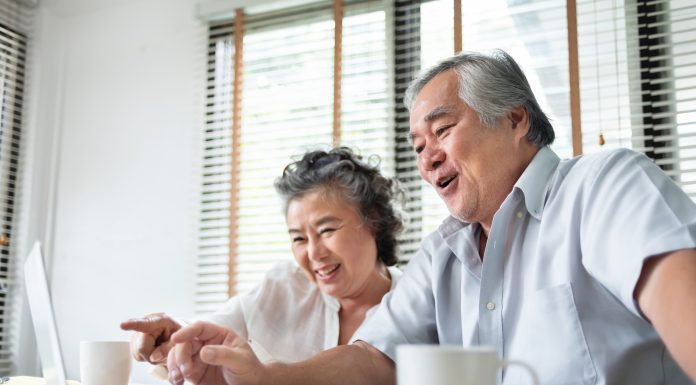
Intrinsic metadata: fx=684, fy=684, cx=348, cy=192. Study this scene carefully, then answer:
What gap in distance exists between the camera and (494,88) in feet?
4.82

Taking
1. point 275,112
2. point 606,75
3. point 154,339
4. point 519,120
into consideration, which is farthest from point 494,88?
point 275,112

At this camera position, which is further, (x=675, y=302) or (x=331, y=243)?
(x=331, y=243)

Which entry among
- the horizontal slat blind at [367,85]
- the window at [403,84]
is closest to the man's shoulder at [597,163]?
the window at [403,84]

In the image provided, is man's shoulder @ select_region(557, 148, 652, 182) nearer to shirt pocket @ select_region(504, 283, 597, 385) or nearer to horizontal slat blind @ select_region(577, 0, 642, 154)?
shirt pocket @ select_region(504, 283, 597, 385)

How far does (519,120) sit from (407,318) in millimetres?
493

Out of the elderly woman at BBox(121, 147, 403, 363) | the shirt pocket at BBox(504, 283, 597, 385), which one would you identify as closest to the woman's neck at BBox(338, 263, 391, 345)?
the elderly woman at BBox(121, 147, 403, 363)

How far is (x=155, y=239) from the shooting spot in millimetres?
3338

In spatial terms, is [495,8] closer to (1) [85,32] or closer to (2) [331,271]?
(2) [331,271]

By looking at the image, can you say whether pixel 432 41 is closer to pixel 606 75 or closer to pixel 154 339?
pixel 606 75

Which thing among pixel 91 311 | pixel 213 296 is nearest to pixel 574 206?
pixel 213 296

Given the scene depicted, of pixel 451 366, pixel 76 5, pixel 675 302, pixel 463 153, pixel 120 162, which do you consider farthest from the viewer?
pixel 76 5

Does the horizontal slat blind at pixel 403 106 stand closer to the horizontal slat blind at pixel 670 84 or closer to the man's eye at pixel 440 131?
the horizontal slat blind at pixel 670 84

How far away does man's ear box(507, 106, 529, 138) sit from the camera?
1.48 m

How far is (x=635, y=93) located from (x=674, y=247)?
1850 millimetres
